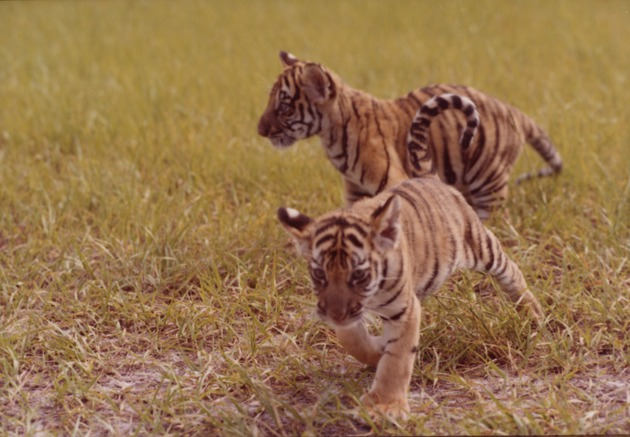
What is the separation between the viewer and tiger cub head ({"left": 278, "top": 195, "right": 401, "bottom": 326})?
3.37 meters

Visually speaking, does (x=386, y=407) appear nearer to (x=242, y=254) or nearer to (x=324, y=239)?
(x=324, y=239)

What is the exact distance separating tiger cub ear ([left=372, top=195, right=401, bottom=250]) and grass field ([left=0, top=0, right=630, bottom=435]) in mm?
632

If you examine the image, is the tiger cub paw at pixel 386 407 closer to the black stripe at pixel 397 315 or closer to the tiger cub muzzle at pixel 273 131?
the black stripe at pixel 397 315

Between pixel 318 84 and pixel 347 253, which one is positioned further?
pixel 318 84

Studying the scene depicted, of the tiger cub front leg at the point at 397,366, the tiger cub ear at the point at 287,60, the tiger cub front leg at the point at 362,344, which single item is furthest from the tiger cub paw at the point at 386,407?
the tiger cub ear at the point at 287,60

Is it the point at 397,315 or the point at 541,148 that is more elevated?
the point at 541,148

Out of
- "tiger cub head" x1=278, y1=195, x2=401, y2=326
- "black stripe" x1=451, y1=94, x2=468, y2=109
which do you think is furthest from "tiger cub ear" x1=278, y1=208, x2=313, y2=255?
"black stripe" x1=451, y1=94, x2=468, y2=109

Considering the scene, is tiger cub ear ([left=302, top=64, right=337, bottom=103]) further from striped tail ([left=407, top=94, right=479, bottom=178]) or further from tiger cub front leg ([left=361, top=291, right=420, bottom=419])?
tiger cub front leg ([left=361, top=291, right=420, bottom=419])

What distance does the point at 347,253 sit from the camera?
3.36m

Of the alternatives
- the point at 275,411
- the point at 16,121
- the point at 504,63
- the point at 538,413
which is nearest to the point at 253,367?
the point at 275,411

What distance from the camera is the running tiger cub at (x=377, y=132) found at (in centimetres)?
512

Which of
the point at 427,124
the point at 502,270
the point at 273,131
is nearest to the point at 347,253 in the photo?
the point at 502,270

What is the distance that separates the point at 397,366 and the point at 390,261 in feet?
1.27

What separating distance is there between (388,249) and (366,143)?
1.73 meters
